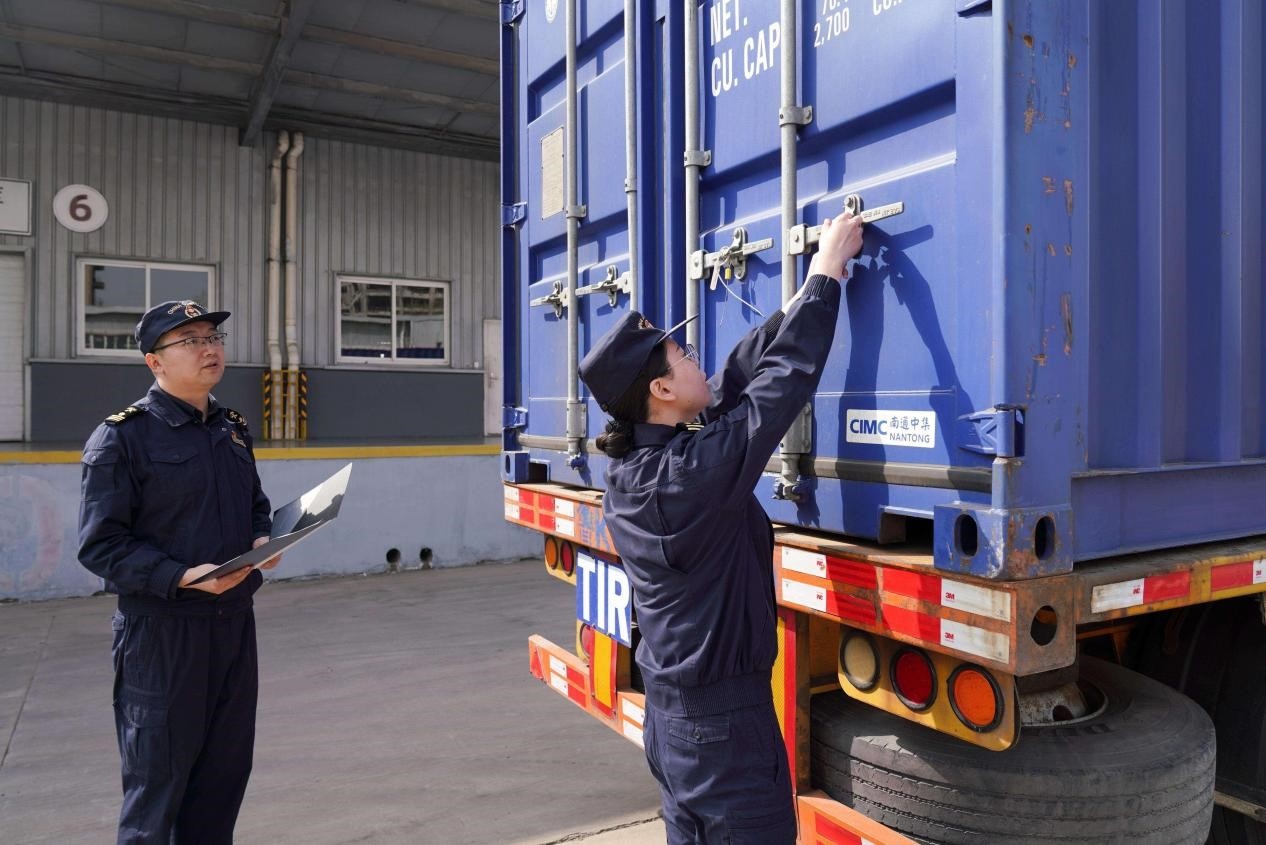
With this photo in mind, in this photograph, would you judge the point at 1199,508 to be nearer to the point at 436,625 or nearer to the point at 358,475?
the point at 436,625

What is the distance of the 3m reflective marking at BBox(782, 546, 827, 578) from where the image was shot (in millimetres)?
2217

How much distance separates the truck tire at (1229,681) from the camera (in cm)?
249

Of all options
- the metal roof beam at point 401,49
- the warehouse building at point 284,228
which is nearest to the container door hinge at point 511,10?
the warehouse building at point 284,228

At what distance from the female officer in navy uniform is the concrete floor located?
5.64 ft

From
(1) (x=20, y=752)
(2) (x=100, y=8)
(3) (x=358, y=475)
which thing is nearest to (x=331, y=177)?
(2) (x=100, y=8)

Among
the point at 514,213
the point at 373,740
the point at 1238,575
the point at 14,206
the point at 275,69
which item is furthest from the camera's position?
the point at 14,206

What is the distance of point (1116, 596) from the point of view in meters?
1.90

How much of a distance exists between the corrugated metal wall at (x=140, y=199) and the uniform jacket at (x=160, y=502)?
10508mm

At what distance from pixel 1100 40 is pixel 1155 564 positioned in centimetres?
112

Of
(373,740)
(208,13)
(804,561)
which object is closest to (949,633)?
(804,561)

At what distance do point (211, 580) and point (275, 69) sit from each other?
9.55m

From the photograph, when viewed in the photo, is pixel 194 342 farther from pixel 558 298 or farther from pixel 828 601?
pixel 828 601

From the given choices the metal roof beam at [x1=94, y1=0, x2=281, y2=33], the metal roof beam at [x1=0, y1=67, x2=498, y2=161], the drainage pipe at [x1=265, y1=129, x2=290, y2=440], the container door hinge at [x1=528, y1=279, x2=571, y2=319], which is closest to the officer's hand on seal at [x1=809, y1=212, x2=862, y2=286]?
the container door hinge at [x1=528, y1=279, x2=571, y2=319]

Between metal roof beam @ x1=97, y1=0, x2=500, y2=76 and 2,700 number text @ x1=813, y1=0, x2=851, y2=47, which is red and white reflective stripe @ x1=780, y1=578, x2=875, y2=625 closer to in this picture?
2,700 number text @ x1=813, y1=0, x2=851, y2=47
